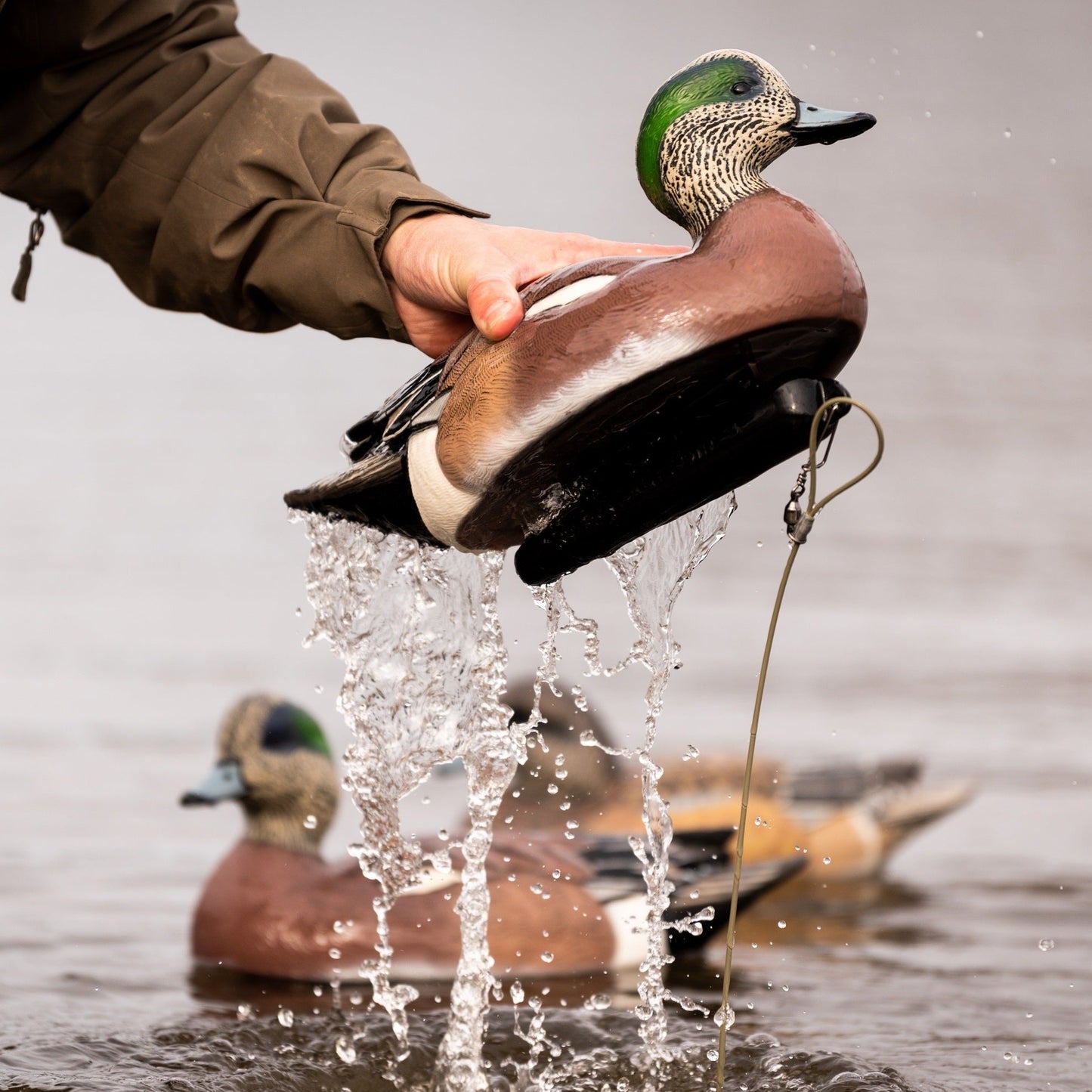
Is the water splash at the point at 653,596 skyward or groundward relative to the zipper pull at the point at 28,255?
groundward

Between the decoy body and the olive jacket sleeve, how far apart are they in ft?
0.93

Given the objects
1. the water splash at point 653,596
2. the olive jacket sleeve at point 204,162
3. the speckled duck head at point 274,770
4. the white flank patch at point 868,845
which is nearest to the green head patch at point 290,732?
the speckled duck head at point 274,770

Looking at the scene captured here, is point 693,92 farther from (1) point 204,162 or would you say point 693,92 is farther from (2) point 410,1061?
(2) point 410,1061

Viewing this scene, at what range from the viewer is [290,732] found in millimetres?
4914

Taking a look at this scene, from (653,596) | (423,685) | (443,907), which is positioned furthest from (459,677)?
(443,907)

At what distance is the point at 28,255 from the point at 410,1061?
5.06 ft

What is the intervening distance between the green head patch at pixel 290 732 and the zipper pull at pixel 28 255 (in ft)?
7.67

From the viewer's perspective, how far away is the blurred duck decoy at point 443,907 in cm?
412

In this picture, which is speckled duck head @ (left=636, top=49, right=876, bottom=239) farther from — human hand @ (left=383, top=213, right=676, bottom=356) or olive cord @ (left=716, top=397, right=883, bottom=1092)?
olive cord @ (left=716, top=397, right=883, bottom=1092)

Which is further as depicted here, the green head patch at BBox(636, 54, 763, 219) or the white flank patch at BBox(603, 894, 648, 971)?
the white flank patch at BBox(603, 894, 648, 971)

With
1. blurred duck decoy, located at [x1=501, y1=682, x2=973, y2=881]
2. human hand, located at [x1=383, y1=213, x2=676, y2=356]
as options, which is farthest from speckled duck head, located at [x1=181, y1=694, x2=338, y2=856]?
human hand, located at [x1=383, y1=213, x2=676, y2=356]

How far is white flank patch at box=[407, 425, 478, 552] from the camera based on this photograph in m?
1.89

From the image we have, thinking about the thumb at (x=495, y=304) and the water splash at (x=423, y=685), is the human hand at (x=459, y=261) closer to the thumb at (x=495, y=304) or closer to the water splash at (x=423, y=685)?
the thumb at (x=495, y=304)

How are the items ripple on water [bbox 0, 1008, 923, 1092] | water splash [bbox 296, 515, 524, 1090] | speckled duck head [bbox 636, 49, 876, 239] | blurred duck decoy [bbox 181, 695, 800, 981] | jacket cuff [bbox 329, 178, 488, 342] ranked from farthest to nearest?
blurred duck decoy [bbox 181, 695, 800, 981], ripple on water [bbox 0, 1008, 923, 1092], water splash [bbox 296, 515, 524, 1090], jacket cuff [bbox 329, 178, 488, 342], speckled duck head [bbox 636, 49, 876, 239]
